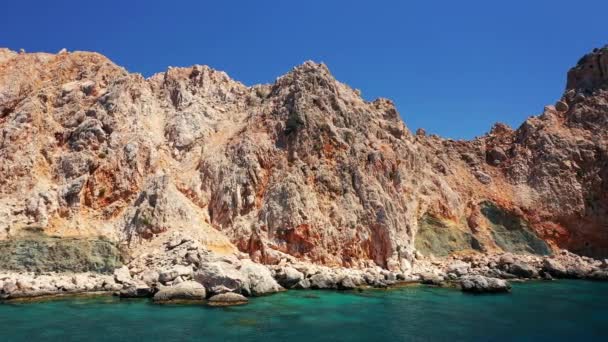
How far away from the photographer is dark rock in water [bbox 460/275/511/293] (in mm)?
38781

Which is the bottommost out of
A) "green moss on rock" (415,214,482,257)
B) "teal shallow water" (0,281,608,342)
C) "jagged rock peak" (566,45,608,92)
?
"teal shallow water" (0,281,608,342)

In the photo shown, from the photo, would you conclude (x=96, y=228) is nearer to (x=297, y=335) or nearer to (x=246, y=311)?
(x=246, y=311)

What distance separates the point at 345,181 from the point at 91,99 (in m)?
30.7

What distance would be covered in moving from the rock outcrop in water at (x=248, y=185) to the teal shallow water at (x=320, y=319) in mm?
4492

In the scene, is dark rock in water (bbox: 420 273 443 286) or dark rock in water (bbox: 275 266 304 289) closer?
dark rock in water (bbox: 275 266 304 289)

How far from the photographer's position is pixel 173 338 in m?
22.5

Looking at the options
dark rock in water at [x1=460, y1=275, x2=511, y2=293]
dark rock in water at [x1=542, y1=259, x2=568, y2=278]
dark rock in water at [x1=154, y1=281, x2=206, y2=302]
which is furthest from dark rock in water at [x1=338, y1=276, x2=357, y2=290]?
dark rock in water at [x1=542, y1=259, x2=568, y2=278]

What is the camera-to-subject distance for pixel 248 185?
157ft

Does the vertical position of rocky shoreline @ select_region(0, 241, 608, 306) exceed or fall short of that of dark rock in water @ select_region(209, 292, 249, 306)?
it exceeds it

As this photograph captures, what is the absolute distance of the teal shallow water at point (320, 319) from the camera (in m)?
23.5

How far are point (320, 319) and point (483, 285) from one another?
18321mm

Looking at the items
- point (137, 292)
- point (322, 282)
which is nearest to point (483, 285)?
point (322, 282)

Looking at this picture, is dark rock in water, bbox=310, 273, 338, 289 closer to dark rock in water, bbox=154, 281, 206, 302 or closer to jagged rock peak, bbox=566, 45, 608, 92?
dark rock in water, bbox=154, 281, 206, 302

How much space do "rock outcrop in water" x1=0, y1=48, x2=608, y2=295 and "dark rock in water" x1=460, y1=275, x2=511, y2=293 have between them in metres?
6.57
